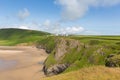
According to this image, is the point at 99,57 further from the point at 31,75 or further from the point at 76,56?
the point at 31,75

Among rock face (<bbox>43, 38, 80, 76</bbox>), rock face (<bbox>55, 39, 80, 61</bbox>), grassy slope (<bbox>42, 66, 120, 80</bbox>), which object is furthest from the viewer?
rock face (<bbox>55, 39, 80, 61</bbox>)

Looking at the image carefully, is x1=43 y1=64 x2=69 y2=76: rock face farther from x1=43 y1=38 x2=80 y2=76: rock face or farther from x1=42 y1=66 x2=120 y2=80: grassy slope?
x1=42 y1=66 x2=120 y2=80: grassy slope

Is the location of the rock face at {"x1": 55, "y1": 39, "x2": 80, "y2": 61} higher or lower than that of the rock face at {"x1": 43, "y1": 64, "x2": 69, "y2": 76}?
higher

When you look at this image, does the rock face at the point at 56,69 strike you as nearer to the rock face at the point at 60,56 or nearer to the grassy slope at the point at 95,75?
the rock face at the point at 60,56

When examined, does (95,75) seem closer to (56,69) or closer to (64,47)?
(56,69)

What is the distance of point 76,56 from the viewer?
88.9 meters

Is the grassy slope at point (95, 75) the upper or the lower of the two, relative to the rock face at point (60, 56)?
upper

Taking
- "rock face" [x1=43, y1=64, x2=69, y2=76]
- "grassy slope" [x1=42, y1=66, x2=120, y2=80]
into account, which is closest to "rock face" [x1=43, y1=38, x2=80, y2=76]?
"rock face" [x1=43, y1=64, x2=69, y2=76]

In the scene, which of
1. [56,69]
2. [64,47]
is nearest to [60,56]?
[64,47]

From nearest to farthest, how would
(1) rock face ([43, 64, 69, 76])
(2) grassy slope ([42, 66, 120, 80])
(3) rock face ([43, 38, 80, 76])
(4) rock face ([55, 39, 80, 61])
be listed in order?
(2) grassy slope ([42, 66, 120, 80]) < (1) rock face ([43, 64, 69, 76]) < (3) rock face ([43, 38, 80, 76]) < (4) rock face ([55, 39, 80, 61])

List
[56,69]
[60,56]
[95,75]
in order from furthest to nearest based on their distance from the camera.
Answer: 1. [60,56]
2. [56,69]
3. [95,75]

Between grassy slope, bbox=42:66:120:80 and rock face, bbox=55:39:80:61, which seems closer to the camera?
grassy slope, bbox=42:66:120:80

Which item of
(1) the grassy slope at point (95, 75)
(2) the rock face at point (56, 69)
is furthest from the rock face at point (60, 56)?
(1) the grassy slope at point (95, 75)

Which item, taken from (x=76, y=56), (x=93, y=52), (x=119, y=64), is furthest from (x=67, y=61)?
(x=119, y=64)
